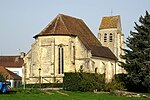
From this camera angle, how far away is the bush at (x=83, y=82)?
118 ft

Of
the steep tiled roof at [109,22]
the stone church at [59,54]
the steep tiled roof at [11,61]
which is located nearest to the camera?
the stone church at [59,54]

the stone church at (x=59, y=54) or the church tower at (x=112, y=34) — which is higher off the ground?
the church tower at (x=112, y=34)

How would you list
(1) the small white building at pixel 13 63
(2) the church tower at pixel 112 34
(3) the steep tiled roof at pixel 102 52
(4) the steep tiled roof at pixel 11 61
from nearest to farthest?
(3) the steep tiled roof at pixel 102 52
(2) the church tower at pixel 112 34
(1) the small white building at pixel 13 63
(4) the steep tiled roof at pixel 11 61

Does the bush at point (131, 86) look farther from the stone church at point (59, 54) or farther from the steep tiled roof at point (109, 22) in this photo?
the steep tiled roof at point (109, 22)

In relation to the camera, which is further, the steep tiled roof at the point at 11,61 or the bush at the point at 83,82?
the steep tiled roof at the point at 11,61

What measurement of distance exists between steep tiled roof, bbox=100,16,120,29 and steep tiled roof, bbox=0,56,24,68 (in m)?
21.5

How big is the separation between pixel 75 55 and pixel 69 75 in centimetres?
1375

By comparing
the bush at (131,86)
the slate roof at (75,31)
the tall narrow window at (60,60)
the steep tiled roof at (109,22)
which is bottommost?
the bush at (131,86)

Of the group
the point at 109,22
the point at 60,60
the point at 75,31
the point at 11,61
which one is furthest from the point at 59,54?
the point at 11,61

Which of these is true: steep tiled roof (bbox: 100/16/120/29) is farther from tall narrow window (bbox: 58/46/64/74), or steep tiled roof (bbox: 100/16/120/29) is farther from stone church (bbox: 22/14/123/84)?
tall narrow window (bbox: 58/46/64/74)

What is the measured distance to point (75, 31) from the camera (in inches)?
2120

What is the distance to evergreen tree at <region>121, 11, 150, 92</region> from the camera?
37.8m

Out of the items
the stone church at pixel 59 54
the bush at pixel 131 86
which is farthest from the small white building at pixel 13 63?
the bush at pixel 131 86

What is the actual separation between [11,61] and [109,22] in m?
25.5
